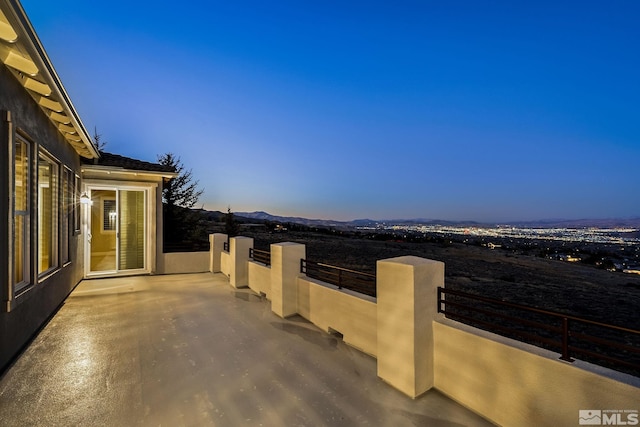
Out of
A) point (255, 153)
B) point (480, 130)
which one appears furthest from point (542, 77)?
point (255, 153)

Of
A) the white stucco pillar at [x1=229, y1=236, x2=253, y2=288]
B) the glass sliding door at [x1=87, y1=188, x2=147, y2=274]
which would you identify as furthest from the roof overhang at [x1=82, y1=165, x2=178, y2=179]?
the white stucco pillar at [x1=229, y1=236, x2=253, y2=288]

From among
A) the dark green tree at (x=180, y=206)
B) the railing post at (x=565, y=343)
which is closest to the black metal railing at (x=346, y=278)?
the railing post at (x=565, y=343)

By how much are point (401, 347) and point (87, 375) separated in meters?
3.08

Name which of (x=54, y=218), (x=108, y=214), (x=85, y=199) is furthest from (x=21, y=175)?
(x=108, y=214)

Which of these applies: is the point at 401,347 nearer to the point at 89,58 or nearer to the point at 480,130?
the point at 89,58

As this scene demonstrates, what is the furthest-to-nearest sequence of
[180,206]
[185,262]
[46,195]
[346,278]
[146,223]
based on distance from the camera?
[180,206]
[185,262]
[146,223]
[46,195]
[346,278]

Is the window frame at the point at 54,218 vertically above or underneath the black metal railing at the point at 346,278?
above

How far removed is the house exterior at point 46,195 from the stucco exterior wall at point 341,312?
3.35 metres

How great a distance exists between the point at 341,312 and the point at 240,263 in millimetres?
3637

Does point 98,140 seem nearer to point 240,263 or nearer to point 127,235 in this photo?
point 127,235

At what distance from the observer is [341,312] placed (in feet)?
12.5

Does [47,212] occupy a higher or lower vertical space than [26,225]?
higher

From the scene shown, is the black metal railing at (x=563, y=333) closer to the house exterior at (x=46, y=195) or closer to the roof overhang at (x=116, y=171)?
the house exterior at (x=46, y=195)

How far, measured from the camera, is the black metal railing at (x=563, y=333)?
180 cm
